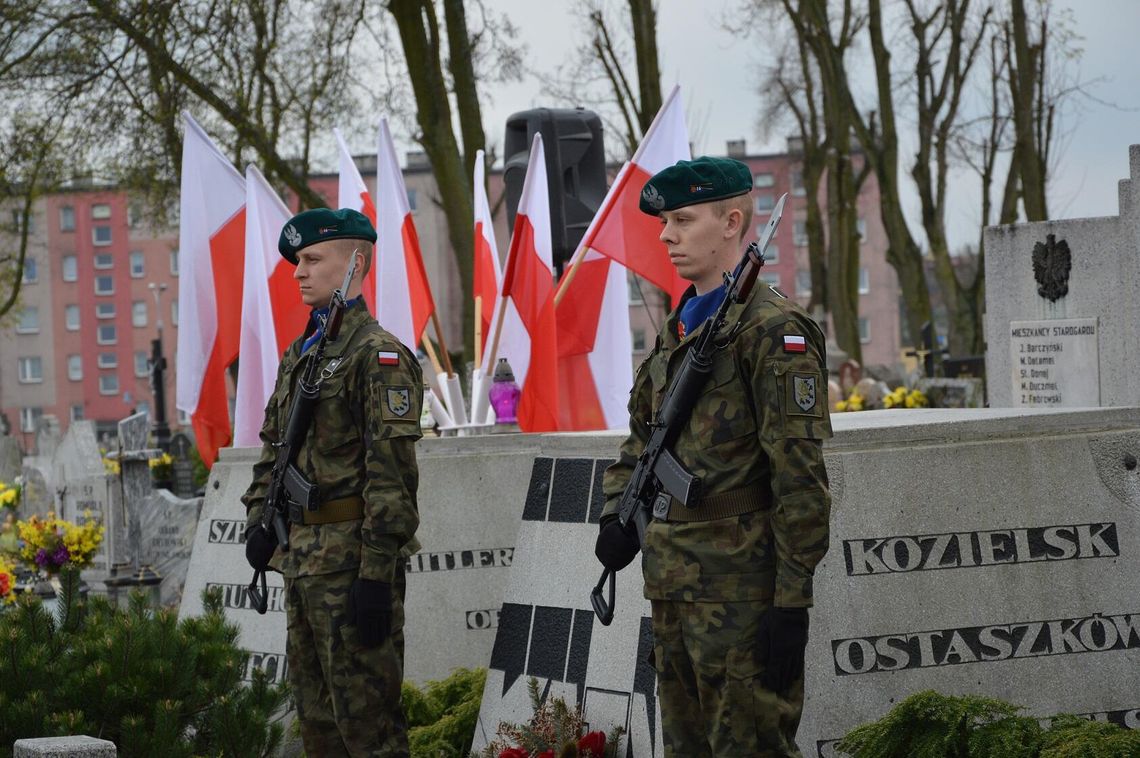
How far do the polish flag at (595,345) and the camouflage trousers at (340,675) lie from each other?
16.1 feet

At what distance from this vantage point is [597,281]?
10234mm

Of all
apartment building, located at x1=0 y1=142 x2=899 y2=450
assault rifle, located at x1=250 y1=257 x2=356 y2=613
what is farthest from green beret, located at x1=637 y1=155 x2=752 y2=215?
apartment building, located at x1=0 y1=142 x2=899 y2=450

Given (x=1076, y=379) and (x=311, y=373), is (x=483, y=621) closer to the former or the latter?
(x=311, y=373)

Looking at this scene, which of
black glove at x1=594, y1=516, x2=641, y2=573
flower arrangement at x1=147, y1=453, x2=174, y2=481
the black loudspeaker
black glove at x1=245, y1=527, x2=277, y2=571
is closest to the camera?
black glove at x1=594, y1=516, x2=641, y2=573

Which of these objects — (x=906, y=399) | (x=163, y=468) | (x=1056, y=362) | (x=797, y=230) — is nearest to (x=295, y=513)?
(x=1056, y=362)

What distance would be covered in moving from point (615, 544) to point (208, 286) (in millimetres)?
6664

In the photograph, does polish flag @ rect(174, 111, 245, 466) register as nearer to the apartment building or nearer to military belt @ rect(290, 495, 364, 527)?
military belt @ rect(290, 495, 364, 527)

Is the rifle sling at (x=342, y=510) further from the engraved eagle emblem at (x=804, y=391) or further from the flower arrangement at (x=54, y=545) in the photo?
the flower arrangement at (x=54, y=545)

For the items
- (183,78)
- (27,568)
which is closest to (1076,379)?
(27,568)

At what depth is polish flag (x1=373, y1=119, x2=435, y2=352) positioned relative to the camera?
31.6 ft

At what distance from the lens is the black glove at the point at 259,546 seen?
5.59 metres

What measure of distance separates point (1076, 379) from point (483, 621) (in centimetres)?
529

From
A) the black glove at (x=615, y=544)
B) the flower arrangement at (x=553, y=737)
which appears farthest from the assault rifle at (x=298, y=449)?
the black glove at (x=615, y=544)

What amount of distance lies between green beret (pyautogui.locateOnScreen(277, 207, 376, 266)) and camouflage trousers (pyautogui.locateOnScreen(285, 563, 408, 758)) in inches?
47.1
